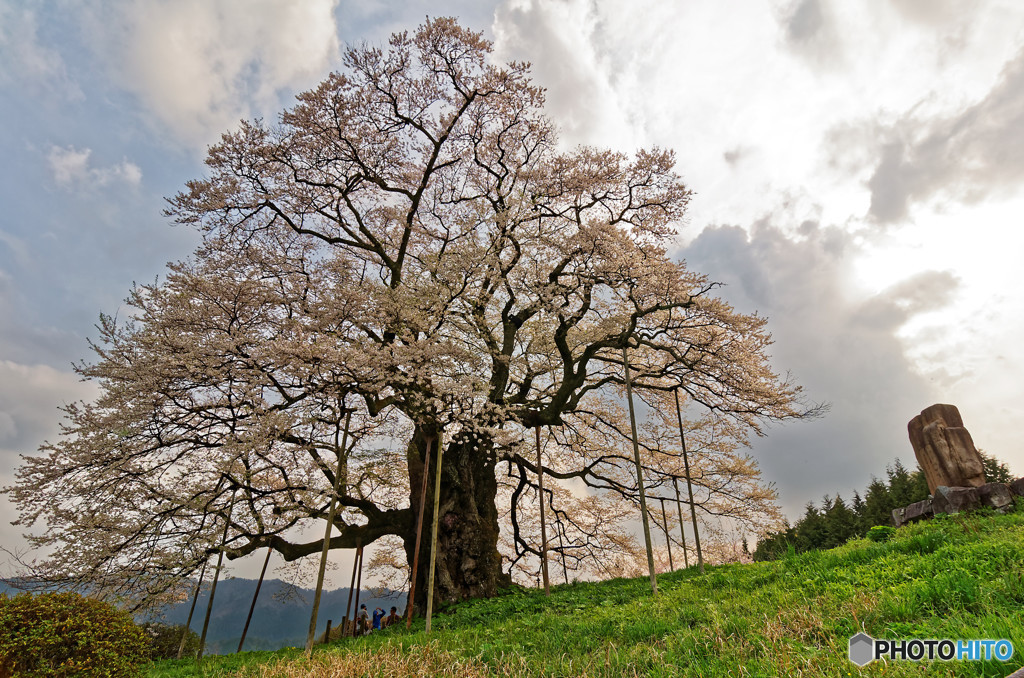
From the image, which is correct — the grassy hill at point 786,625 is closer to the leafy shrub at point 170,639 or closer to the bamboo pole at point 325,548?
the bamboo pole at point 325,548

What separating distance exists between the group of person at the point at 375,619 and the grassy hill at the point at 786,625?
7.37m

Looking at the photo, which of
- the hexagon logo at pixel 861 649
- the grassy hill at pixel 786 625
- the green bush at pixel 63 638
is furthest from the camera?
the green bush at pixel 63 638

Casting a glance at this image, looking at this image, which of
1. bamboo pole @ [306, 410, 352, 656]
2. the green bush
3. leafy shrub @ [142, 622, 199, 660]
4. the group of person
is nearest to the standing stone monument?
bamboo pole @ [306, 410, 352, 656]

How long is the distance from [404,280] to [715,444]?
39.2ft

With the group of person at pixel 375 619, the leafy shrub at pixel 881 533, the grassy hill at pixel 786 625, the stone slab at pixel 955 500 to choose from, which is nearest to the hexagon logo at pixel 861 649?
the grassy hill at pixel 786 625

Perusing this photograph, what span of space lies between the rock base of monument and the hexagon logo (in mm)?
8109

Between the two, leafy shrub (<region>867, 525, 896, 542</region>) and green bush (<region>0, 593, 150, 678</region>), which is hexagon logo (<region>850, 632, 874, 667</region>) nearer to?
leafy shrub (<region>867, 525, 896, 542</region>)

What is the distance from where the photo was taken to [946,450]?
1091cm

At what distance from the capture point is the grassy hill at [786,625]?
12.7 feet

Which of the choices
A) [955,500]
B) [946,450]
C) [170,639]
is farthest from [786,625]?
[170,639]

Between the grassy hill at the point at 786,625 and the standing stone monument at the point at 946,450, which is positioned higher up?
the standing stone monument at the point at 946,450

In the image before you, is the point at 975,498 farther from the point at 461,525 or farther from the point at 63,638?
the point at 63,638

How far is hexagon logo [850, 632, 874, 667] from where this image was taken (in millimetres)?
3773

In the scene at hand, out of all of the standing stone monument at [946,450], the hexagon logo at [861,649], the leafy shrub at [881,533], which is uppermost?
the standing stone monument at [946,450]
